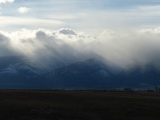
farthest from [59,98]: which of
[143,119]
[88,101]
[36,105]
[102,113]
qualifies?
[143,119]

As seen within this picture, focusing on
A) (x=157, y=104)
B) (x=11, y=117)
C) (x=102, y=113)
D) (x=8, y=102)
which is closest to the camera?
(x=11, y=117)

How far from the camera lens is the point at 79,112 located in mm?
68188

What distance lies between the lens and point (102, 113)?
68500 millimetres

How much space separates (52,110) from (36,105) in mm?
4998

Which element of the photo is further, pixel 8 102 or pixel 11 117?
pixel 8 102

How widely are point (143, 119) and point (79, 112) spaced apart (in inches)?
390

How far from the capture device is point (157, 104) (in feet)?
259

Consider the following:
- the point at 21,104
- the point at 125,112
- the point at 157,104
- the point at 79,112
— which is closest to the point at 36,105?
the point at 21,104

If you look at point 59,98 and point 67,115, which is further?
point 59,98

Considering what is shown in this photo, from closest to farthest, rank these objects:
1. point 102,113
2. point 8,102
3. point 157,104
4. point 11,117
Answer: point 11,117 < point 102,113 < point 8,102 < point 157,104

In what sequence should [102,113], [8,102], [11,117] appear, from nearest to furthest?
1. [11,117]
2. [102,113]
3. [8,102]

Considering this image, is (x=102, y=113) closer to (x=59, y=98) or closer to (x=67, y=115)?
(x=67, y=115)

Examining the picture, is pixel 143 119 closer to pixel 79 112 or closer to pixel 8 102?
pixel 79 112

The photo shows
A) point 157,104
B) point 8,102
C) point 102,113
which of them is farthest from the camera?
point 157,104
